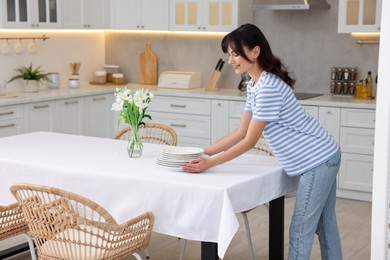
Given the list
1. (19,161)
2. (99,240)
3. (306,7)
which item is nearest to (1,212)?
(19,161)

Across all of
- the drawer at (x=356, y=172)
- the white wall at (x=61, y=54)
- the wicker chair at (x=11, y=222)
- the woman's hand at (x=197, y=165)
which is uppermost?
the white wall at (x=61, y=54)

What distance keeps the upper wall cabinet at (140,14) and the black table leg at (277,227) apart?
3717mm

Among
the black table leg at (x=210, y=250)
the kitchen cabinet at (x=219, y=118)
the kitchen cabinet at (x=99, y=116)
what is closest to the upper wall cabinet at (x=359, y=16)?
the kitchen cabinet at (x=219, y=118)

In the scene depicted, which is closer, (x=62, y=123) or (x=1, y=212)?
(x=1, y=212)

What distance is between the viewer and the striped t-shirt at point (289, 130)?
331 centimetres

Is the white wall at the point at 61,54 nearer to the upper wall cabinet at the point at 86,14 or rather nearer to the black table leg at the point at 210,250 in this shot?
the upper wall cabinet at the point at 86,14

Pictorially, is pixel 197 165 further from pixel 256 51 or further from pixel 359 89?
pixel 359 89

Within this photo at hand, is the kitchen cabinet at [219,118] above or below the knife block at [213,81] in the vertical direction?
below

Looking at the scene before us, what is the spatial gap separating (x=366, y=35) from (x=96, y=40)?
3082mm

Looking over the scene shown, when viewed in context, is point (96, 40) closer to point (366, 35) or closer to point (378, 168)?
point (366, 35)

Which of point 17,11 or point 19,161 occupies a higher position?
point 17,11

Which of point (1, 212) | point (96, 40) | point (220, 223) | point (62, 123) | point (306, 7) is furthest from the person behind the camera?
point (96, 40)

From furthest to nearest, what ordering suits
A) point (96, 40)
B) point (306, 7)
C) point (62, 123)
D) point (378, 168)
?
point (96, 40) < point (62, 123) < point (306, 7) < point (378, 168)

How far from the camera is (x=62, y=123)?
655cm
